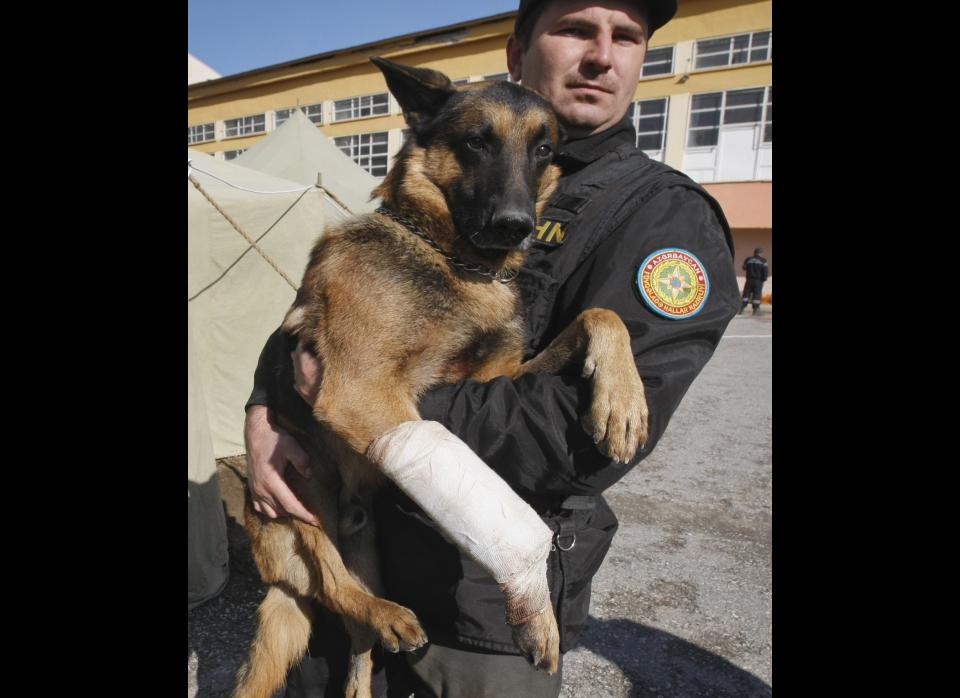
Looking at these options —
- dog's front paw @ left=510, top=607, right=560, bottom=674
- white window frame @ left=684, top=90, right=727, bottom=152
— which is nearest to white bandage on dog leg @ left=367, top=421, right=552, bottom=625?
dog's front paw @ left=510, top=607, right=560, bottom=674

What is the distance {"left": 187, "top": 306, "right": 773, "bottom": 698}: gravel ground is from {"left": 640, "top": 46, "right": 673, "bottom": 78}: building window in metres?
21.2

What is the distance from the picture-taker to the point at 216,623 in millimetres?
3635

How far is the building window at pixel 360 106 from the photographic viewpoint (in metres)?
29.0

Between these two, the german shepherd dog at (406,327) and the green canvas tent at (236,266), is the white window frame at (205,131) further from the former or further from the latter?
the german shepherd dog at (406,327)

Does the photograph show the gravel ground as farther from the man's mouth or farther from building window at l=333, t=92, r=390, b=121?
building window at l=333, t=92, r=390, b=121

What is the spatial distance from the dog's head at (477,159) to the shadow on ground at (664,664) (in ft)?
8.80

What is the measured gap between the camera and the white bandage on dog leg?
47.7 inches

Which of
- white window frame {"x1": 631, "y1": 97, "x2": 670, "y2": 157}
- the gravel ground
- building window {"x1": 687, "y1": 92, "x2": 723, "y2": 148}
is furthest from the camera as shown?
white window frame {"x1": 631, "y1": 97, "x2": 670, "y2": 157}

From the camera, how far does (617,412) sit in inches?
51.2

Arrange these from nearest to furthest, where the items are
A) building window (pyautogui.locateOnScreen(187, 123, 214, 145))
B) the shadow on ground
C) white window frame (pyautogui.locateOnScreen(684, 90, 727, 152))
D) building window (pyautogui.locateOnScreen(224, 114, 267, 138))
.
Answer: the shadow on ground, white window frame (pyautogui.locateOnScreen(684, 90, 727, 152)), building window (pyautogui.locateOnScreen(224, 114, 267, 138)), building window (pyautogui.locateOnScreen(187, 123, 214, 145))

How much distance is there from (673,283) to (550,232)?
1.51 feet

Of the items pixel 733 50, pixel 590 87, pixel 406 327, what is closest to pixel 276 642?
pixel 406 327
